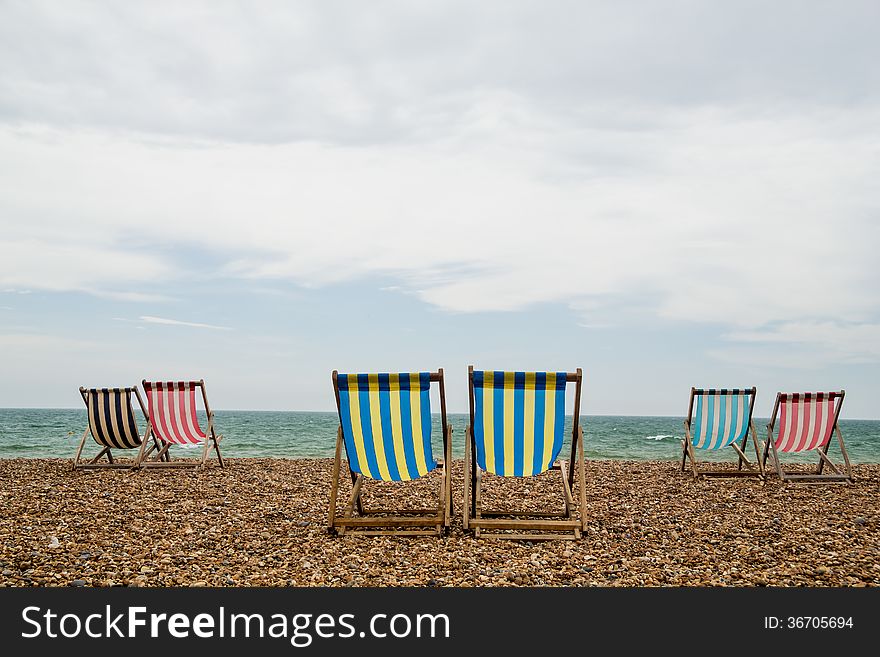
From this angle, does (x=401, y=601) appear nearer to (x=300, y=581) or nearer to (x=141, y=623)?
(x=300, y=581)

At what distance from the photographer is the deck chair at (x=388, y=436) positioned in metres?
5.14

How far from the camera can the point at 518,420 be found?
5230mm

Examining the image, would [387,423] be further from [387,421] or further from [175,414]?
[175,414]

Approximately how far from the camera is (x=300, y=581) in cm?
399

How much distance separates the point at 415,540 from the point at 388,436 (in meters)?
0.79

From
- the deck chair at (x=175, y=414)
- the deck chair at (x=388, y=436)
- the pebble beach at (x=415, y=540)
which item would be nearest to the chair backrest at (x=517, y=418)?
the deck chair at (x=388, y=436)

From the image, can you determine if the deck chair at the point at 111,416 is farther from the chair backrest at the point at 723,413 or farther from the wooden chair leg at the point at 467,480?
the chair backrest at the point at 723,413

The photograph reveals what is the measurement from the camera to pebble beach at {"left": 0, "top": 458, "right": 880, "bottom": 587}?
13.5 ft

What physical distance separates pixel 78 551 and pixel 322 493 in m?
2.76

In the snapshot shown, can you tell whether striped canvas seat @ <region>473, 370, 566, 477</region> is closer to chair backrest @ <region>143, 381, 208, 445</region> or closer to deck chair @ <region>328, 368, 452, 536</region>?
deck chair @ <region>328, 368, 452, 536</region>

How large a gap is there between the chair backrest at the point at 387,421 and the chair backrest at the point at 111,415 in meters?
4.96

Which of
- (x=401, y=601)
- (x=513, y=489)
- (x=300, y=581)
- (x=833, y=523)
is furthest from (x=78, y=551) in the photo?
(x=833, y=523)

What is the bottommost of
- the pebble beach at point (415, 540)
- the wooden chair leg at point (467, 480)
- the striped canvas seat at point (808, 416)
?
the pebble beach at point (415, 540)

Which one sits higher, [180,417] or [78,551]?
[180,417]
